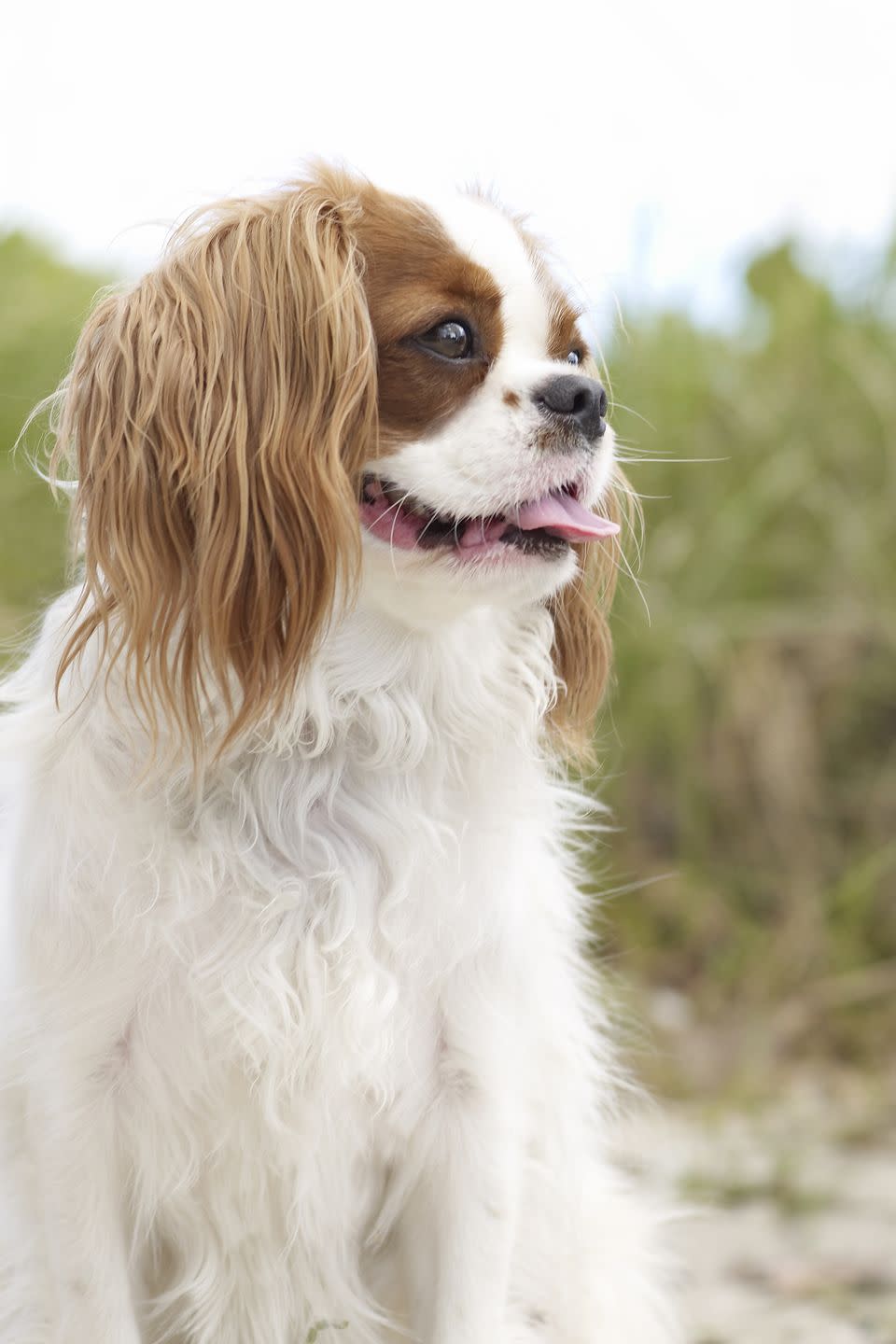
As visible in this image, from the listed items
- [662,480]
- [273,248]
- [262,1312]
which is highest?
[273,248]

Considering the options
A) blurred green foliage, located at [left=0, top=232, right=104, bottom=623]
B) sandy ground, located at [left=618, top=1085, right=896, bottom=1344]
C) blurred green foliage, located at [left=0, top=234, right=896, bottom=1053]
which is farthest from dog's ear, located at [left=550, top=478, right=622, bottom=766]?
blurred green foliage, located at [left=0, top=232, right=104, bottom=623]

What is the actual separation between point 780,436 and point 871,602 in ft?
2.57

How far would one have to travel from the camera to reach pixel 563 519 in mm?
2430

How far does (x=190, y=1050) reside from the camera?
2.39 m

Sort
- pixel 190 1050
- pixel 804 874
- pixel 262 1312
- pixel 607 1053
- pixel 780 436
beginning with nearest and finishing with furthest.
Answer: pixel 190 1050
pixel 262 1312
pixel 607 1053
pixel 804 874
pixel 780 436

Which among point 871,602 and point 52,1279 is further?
point 871,602

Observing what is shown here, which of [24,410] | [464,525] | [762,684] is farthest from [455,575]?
[24,410]

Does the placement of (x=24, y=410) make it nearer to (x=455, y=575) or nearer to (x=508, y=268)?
(x=508, y=268)

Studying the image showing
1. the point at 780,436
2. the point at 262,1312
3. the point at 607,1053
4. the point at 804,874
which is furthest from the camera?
the point at 780,436

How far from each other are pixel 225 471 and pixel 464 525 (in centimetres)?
36

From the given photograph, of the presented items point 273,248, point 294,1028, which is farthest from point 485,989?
point 273,248

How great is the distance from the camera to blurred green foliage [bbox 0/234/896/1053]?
5480 mm

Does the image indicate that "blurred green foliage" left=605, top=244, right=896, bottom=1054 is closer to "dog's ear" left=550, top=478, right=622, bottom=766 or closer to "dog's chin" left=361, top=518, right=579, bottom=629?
"dog's ear" left=550, top=478, right=622, bottom=766

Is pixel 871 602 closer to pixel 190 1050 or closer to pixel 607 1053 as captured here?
pixel 607 1053
